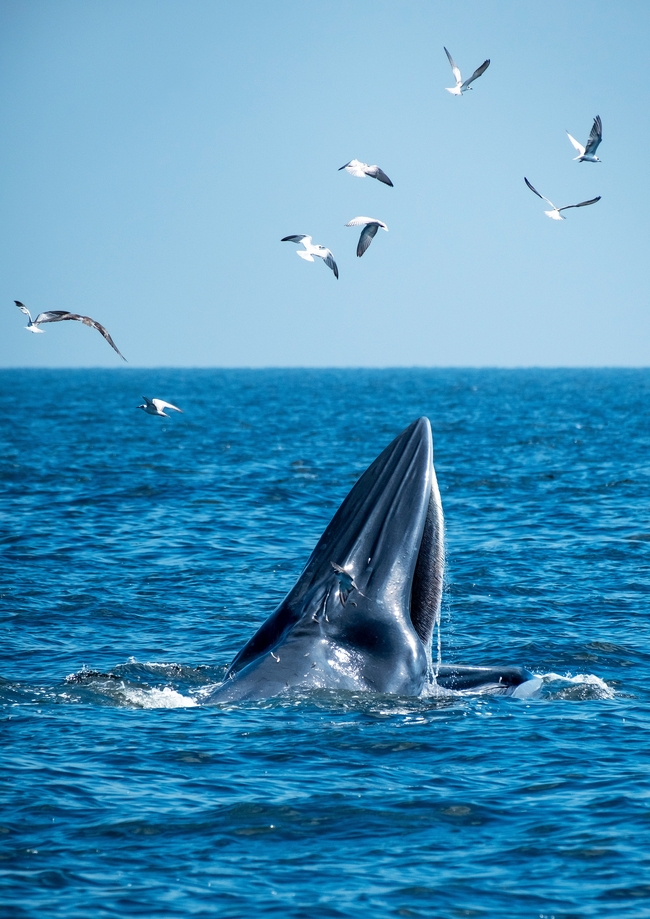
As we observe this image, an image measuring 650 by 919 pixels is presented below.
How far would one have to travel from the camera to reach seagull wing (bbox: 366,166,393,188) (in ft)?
58.9

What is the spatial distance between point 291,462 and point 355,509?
2775 centimetres

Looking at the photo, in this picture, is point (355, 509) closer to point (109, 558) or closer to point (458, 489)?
point (109, 558)

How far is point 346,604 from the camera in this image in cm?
951

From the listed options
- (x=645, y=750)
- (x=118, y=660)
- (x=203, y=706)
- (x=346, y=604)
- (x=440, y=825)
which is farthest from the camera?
(x=118, y=660)

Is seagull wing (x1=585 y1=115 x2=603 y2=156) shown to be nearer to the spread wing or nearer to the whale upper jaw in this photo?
the spread wing

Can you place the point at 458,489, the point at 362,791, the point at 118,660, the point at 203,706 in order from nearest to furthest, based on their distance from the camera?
1. the point at 362,791
2. the point at 203,706
3. the point at 118,660
4. the point at 458,489

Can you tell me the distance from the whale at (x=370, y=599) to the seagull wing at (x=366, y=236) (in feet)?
25.4

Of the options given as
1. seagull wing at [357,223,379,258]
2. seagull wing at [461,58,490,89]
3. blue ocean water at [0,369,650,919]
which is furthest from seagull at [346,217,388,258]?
blue ocean water at [0,369,650,919]

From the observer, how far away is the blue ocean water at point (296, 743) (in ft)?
24.4

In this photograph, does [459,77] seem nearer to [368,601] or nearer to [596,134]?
[596,134]

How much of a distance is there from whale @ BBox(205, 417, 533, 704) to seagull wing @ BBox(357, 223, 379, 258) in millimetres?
7734

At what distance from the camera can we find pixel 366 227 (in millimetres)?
17734

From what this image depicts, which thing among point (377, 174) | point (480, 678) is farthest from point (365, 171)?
point (480, 678)

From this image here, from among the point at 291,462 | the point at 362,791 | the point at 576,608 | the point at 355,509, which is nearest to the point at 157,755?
the point at 362,791
